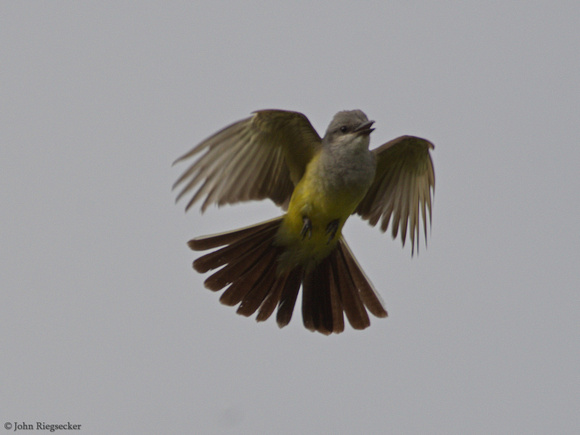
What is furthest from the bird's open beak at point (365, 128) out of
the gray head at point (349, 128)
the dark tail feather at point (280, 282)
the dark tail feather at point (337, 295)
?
the dark tail feather at point (337, 295)

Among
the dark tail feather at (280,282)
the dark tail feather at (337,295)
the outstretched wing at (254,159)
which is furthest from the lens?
the dark tail feather at (337,295)

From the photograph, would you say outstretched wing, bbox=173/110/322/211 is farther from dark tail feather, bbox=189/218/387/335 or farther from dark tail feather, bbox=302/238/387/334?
dark tail feather, bbox=302/238/387/334

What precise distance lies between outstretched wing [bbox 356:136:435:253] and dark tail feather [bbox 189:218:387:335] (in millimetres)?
533

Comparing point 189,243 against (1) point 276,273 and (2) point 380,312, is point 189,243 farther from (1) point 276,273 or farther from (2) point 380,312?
(2) point 380,312

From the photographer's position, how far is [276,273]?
978cm

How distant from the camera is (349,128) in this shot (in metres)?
8.98

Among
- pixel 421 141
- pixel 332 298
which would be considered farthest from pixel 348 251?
pixel 421 141

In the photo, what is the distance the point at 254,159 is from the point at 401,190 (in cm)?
177

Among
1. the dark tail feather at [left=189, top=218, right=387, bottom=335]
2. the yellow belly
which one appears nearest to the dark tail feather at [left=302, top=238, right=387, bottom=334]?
the dark tail feather at [left=189, top=218, right=387, bottom=335]

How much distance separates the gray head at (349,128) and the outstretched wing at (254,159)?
0.16 m

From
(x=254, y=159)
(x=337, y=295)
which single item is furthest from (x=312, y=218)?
(x=337, y=295)

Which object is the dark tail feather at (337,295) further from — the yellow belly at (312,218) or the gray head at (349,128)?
the gray head at (349,128)

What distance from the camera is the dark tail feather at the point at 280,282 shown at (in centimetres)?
951

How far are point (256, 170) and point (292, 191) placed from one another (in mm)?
510
